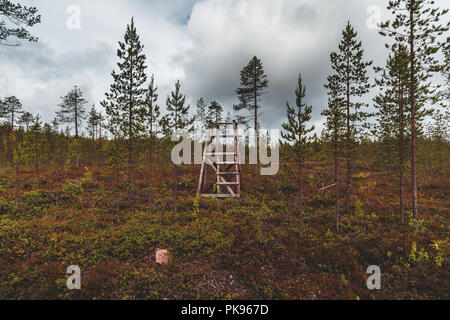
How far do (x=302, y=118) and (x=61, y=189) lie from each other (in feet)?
68.9

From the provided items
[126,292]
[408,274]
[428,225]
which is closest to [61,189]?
[126,292]

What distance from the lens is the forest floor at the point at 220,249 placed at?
5.68m

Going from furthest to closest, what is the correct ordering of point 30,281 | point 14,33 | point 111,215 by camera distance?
point 111,215
point 14,33
point 30,281

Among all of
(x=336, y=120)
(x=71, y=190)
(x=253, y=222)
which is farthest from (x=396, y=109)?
(x=71, y=190)

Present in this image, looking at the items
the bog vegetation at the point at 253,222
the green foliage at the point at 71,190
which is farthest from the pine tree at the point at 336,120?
the green foliage at the point at 71,190

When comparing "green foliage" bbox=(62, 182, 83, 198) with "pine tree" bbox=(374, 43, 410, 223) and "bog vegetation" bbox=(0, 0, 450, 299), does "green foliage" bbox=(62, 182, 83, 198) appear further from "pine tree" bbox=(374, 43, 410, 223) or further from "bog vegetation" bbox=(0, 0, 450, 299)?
"pine tree" bbox=(374, 43, 410, 223)

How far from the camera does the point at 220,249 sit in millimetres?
7527

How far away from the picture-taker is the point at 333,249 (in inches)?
304

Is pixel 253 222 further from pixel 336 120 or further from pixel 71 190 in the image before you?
pixel 71 190

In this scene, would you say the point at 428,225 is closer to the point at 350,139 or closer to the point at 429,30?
the point at 350,139

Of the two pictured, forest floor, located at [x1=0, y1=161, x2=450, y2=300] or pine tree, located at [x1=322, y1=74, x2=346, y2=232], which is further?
pine tree, located at [x1=322, y1=74, x2=346, y2=232]

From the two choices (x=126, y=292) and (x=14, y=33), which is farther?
(x=14, y=33)

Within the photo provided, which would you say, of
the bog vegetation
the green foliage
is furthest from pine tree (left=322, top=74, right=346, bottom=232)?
the green foliage

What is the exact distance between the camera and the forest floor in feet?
18.6
